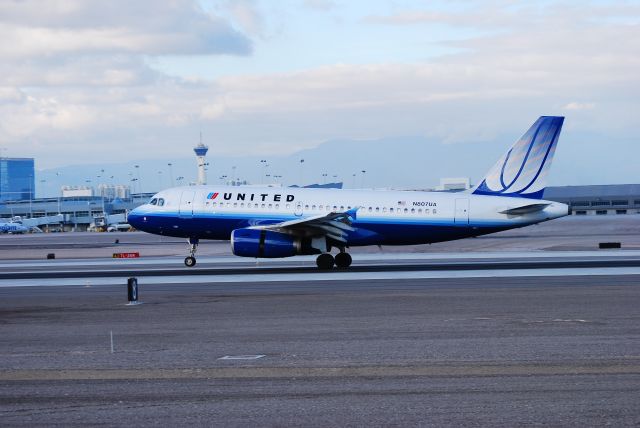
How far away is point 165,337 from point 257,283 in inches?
543

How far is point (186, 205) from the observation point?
42.4 m

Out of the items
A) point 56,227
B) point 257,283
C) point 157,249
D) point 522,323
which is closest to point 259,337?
point 522,323

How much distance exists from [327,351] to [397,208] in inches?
955

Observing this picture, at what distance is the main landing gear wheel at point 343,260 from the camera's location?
1617 inches

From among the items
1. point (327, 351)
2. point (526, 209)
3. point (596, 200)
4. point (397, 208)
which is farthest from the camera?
point (596, 200)

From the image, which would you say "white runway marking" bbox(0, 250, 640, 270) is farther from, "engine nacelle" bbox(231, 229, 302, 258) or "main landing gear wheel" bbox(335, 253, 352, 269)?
"engine nacelle" bbox(231, 229, 302, 258)

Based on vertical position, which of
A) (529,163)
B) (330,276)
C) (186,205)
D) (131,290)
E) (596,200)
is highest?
(596,200)

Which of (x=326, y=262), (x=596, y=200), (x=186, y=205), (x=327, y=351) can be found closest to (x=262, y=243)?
(x=326, y=262)

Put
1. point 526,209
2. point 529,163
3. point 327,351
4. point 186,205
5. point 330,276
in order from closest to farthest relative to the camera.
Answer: point 327,351 → point 330,276 → point 526,209 → point 529,163 → point 186,205

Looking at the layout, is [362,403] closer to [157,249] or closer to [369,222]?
[369,222]

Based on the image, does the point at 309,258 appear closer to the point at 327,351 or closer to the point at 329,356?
the point at 327,351

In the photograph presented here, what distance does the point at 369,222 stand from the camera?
41031mm

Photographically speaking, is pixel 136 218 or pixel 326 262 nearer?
pixel 326 262

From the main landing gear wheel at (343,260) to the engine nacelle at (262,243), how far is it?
9.22ft
